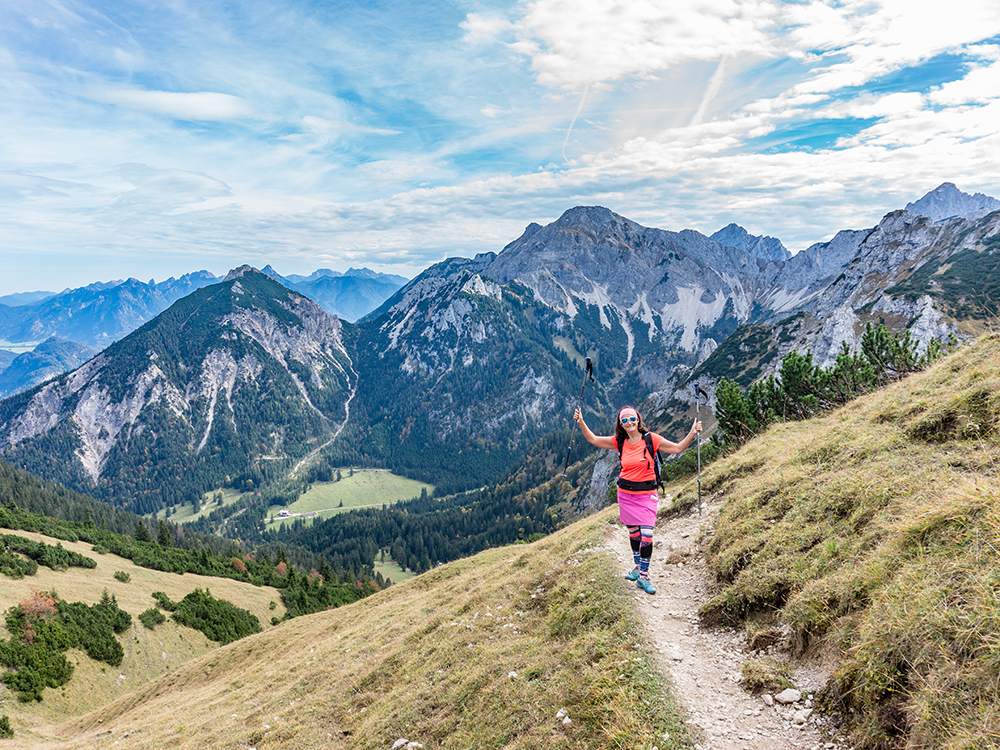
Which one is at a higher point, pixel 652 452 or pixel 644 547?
pixel 652 452

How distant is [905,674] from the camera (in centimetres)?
653

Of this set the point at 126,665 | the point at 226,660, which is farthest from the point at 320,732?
the point at 126,665

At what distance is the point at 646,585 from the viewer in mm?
13602

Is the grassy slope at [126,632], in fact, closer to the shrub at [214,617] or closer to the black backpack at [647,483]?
the shrub at [214,617]

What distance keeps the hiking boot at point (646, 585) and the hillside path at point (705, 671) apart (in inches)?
7.0

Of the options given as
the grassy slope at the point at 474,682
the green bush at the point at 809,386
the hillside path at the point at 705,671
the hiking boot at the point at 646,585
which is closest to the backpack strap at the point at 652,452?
the hiking boot at the point at 646,585

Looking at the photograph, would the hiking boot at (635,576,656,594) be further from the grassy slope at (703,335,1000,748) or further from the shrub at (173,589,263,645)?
the shrub at (173,589,263,645)

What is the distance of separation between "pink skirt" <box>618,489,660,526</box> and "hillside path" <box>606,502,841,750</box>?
2.21 m

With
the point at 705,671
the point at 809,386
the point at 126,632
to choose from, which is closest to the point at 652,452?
the point at 705,671

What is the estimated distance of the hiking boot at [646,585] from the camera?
13453 mm

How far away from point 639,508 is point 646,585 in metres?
2.39

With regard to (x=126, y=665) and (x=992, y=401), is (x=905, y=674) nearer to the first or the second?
(x=992, y=401)

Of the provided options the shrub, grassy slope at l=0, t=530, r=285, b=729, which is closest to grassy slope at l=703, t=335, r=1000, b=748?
grassy slope at l=0, t=530, r=285, b=729

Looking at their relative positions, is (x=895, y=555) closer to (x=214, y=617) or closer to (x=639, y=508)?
(x=639, y=508)
